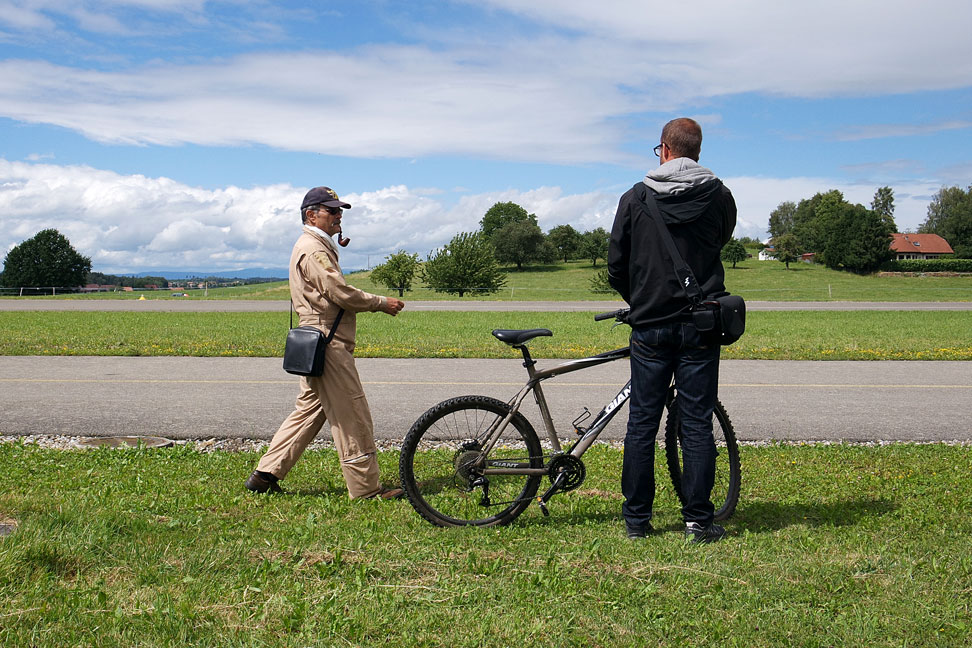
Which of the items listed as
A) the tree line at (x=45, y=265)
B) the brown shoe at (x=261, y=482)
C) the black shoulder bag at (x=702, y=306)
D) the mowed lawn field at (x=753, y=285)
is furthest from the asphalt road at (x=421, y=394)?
the tree line at (x=45, y=265)

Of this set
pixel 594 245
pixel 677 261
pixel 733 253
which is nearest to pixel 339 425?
pixel 677 261

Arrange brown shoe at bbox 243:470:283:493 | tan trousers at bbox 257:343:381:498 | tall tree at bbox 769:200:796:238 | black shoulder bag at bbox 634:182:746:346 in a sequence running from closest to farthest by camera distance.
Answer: black shoulder bag at bbox 634:182:746:346
tan trousers at bbox 257:343:381:498
brown shoe at bbox 243:470:283:493
tall tree at bbox 769:200:796:238

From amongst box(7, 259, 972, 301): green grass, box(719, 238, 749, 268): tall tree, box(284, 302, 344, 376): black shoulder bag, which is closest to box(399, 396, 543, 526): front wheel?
box(284, 302, 344, 376): black shoulder bag

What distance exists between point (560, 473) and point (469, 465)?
1.75ft

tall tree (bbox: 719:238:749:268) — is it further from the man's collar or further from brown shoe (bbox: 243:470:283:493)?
brown shoe (bbox: 243:470:283:493)

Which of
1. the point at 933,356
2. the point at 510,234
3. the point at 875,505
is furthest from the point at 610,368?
the point at 510,234

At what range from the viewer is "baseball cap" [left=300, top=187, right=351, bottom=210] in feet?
17.3

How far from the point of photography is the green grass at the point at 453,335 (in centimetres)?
1409

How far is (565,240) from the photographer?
4272 inches

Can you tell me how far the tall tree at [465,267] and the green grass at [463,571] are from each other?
149ft

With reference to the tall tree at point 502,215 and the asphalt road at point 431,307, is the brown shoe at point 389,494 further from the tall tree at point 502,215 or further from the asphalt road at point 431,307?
the tall tree at point 502,215

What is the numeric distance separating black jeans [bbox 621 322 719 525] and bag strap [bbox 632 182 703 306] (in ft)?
0.57

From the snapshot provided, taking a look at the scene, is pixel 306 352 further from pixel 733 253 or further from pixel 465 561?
pixel 733 253

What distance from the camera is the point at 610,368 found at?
486 inches
